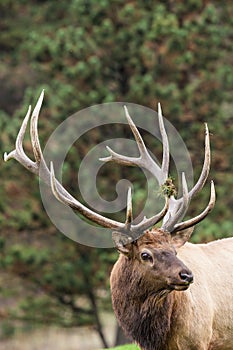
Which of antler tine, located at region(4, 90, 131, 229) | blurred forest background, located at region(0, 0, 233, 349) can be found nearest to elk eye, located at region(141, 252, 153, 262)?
antler tine, located at region(4, 90, 131, 229)

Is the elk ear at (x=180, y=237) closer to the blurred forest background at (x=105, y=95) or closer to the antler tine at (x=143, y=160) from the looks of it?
the antler tine at (x=143, y=160)

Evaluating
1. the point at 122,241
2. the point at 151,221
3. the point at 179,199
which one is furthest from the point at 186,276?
the point at 179,199

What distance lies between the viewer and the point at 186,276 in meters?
6.37

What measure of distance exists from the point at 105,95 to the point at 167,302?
24.0ft

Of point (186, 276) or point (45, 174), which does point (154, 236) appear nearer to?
point (186, 276)

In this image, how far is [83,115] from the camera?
13.5m

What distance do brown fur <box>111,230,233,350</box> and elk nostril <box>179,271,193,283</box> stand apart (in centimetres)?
10

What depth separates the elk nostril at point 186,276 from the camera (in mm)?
6355

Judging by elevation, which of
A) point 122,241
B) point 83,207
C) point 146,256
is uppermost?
point 83,207

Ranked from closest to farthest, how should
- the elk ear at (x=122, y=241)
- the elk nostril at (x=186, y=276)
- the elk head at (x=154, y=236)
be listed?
the elk nostril at (x=186, y=276)
the elk head at (x=154, y=236)
the elk ear at (x=122, y=241)

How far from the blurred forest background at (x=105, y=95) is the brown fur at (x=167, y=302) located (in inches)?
245

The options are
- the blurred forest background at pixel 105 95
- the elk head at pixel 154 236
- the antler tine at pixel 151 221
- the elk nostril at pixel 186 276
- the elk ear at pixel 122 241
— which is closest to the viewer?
the elk nostril at pixel 186 276

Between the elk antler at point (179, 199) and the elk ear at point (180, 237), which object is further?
the elk ear at point (180, 237)

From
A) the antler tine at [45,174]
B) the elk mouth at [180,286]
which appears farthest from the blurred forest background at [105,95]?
the elk mouth at [180,286]
